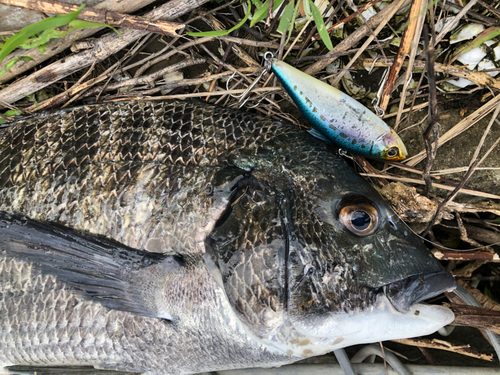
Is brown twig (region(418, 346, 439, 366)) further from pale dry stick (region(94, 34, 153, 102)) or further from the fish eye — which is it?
pale dry stick (region(94, 34, 153, 102))

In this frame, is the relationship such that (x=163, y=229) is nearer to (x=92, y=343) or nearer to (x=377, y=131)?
(x=92, y=343)

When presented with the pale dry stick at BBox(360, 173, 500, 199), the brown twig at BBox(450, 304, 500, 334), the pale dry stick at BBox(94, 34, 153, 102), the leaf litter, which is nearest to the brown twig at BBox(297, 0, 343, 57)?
the leaf litter

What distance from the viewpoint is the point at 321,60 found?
6.82 ft

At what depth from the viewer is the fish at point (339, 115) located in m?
1.90

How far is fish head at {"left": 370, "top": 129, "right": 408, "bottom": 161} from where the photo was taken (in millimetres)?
1913

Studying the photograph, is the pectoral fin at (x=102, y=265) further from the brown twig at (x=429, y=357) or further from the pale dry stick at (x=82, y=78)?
the brown twig at (x=429, y=357)

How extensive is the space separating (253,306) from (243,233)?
1.03 ft

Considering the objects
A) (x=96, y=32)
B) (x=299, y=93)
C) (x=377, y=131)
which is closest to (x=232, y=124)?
(x=299, y=93)

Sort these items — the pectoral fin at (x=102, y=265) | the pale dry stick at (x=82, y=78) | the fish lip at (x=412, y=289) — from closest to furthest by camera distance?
the fish lip at (x=412, y=289) → the pectoral fin at (x=102, y=265) → the pale dry stick at (x=82, y=78)

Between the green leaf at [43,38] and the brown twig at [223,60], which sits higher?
the green leaf at [43,38]

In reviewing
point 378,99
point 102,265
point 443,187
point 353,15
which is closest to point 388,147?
point 378,99

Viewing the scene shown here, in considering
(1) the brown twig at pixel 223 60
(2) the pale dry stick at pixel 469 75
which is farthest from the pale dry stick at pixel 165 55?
(2) the pale dry stick at pixel 469 75

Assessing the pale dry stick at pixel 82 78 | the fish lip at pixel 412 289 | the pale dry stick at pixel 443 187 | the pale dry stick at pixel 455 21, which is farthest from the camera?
the pale dry stick at pixel 82 78

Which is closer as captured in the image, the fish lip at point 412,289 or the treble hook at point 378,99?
the fish lip at point 412,289
